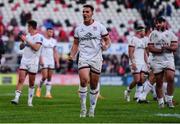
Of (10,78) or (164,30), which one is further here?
(10,78)

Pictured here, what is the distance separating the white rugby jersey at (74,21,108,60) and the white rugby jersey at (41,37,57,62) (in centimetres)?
958

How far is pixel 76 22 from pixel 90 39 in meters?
28.4

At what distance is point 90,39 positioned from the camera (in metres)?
13.9

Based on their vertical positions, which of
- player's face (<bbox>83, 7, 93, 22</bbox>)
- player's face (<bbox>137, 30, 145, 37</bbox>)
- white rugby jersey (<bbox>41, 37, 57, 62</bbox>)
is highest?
player's face (<bbox>83, 7, 93, 22</bbox>)

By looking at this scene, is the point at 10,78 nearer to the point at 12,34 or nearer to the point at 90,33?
the point at 12,34

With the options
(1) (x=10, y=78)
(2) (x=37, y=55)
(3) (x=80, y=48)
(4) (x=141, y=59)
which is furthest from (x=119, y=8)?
(3) (x=80, y=48)

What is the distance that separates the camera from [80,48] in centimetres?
1402

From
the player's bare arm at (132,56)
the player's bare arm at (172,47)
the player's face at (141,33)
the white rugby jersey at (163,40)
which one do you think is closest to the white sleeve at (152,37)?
the white rugby jersey at (163,40)

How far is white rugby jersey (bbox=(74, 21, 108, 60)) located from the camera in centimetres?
1386

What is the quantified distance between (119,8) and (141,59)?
74.9 feet

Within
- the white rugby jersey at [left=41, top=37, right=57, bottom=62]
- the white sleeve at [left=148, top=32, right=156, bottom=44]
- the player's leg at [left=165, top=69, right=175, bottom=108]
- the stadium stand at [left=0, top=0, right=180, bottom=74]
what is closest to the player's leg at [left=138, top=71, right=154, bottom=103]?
the player's leg at [left=165, top=69, right=175, bottom=108]

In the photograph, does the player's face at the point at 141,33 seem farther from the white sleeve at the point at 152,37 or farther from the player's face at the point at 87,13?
the player's face at the point at 87,13

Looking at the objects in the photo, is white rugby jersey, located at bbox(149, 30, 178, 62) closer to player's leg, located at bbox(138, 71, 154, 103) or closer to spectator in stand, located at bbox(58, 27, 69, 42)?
player's leg, located at bbox(138, 71, 154, 103)

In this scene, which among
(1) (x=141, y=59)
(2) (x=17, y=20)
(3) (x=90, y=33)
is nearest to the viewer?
(3) (x=90, y=33)
